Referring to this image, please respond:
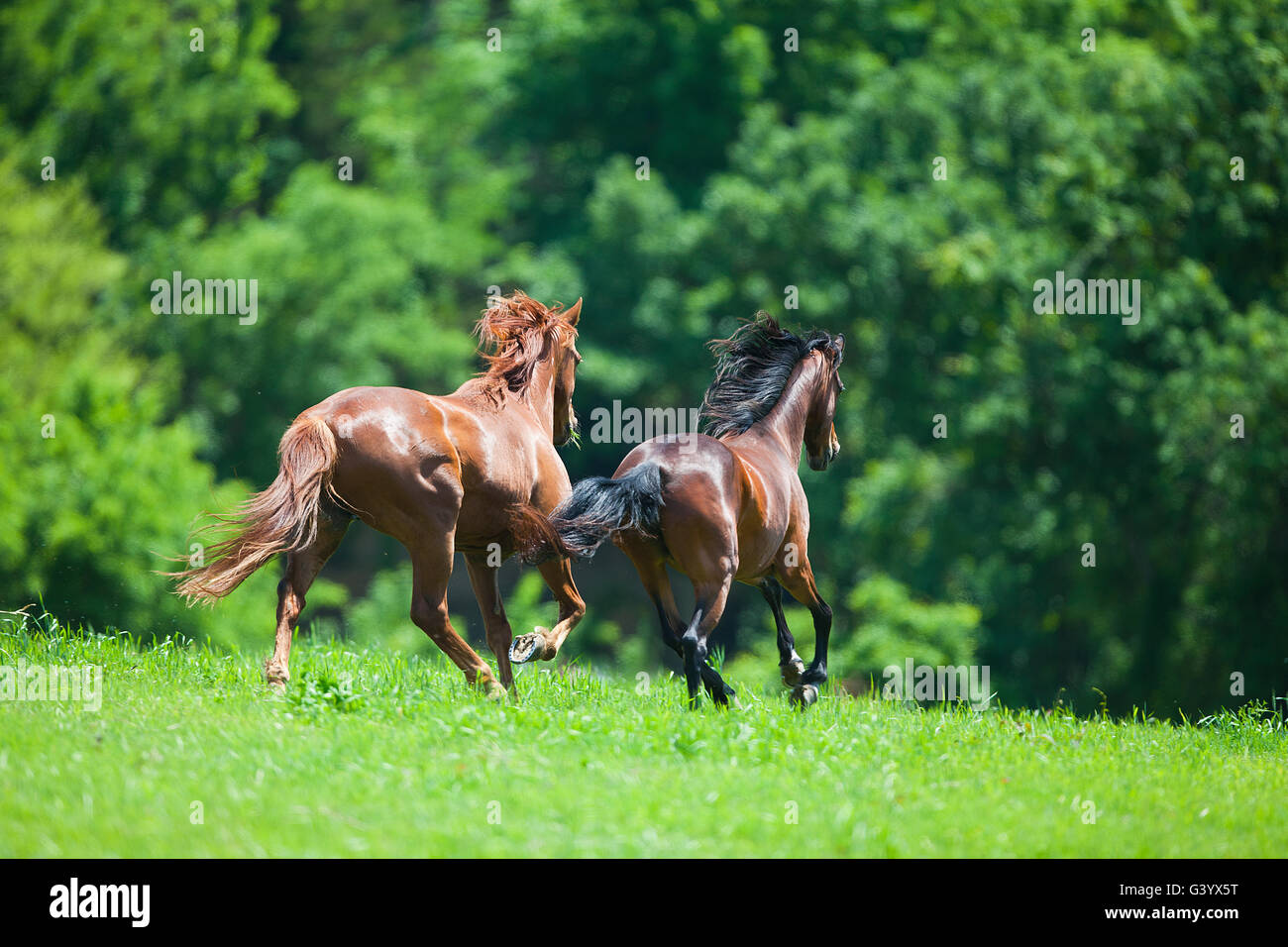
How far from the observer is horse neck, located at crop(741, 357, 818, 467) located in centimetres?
938

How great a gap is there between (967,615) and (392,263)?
1322cm

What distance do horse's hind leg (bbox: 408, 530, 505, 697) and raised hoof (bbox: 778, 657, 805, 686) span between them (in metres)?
2.09

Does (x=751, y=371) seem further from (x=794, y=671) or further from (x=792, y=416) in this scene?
(x=794, y=671)

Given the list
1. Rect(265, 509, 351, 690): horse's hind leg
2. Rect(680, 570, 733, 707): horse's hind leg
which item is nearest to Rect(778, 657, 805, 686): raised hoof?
Rect(680, 570, 733, 707): horse's hind leg

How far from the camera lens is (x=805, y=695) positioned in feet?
28.8

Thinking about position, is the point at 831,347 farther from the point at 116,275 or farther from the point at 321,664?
the point at 116,275

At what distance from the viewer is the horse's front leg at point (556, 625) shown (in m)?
8.43

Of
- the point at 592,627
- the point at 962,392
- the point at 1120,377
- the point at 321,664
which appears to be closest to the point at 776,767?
the point at 321,664

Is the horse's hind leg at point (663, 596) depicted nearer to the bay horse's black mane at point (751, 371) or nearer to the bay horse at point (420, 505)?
the bay horse at point (420, 505)

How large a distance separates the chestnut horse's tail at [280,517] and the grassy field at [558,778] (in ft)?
2.38

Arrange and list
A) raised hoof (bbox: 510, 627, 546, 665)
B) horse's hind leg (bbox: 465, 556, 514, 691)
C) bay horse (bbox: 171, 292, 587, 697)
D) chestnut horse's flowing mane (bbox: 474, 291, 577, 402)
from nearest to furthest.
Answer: bay horse (bbox: 171, 292, 587, 697) → raised hoof (bbox: 510, 627, 546, 665) → horse's hind leg (bbox: 465, 556, 514, 691) → chestnut horse's flowing mane (bbox: 474, 291, 577, 402)

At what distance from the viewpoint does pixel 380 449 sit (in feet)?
25.9

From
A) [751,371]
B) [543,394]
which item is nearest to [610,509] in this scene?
[543,394]

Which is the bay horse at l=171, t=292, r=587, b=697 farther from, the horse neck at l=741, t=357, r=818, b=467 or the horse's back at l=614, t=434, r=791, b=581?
the horse neck at l=741, t=357, r=818, b=467
